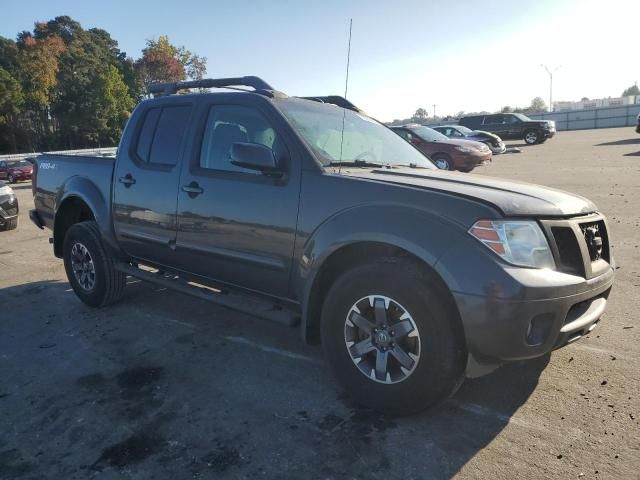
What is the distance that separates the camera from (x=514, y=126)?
29078 mm

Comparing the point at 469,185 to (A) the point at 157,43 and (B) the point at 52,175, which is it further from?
(A) the point at 157,43

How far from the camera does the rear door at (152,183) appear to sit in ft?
13.7

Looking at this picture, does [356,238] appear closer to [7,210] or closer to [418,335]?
[418,335]

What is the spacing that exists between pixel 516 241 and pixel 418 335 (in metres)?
0.71

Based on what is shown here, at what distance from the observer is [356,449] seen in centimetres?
271

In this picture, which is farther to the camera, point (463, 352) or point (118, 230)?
point (118, 230)

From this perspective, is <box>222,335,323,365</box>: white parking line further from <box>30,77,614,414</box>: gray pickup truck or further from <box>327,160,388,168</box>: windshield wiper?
<box>327,160,388,168</box>: windshield wiper

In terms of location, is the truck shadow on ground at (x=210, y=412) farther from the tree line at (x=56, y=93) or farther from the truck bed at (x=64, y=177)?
the tree line at (x=56, y=93)

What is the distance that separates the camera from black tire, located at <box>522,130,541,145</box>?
28.6 m

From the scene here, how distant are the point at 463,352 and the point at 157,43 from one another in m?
72.6

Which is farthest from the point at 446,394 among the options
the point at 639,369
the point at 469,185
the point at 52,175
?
the point at 52,175

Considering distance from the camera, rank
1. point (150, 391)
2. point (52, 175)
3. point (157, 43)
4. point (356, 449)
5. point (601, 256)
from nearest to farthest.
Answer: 1. point (356, 449)
2. point (601, 256)
3. point (150, 391)
4. point (52, 175)
5. point (157, 43)

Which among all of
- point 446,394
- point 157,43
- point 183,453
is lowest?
point 183,453

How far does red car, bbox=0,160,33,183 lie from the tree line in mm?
24754
